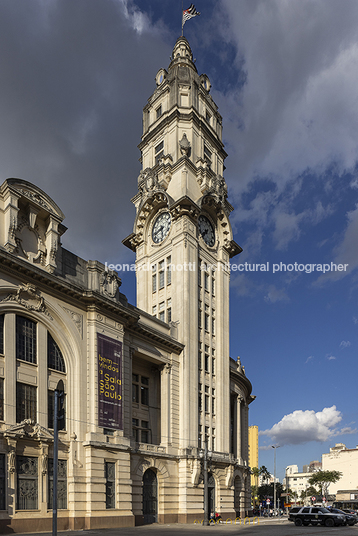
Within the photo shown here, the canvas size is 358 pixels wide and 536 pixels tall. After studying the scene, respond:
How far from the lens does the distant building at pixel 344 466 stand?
165625mm

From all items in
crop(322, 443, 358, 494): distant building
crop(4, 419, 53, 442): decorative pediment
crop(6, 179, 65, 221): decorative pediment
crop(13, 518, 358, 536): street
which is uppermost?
crop(6, 179, 65, 221): decorative pediment

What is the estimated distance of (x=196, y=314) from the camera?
186 feet

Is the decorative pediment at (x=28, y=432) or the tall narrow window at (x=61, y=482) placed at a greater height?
the decorative pediment at (x=28, y=432)

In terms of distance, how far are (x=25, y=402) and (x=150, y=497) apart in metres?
18.8

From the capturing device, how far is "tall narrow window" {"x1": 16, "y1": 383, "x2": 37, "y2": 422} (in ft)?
113

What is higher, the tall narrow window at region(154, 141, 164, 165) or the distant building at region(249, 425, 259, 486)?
the tall narrow window at region(154, 141, 164, 165)

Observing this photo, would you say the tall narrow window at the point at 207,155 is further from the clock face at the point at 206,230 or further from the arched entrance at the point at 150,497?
the arched entrance at the point at 150,497

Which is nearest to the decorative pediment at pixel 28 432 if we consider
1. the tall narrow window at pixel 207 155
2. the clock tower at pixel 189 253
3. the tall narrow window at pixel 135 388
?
the tall narrow window at pixel 135 388

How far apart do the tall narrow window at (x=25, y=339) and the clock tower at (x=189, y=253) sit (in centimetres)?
1932

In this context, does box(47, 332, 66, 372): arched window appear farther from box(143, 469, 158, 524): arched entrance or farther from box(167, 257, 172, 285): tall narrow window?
box(167, 257, 172, 285): tall narrow window

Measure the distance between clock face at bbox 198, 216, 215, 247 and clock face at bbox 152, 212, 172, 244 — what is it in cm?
417

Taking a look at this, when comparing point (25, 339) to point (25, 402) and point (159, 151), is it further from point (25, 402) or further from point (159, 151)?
point (159, 151)

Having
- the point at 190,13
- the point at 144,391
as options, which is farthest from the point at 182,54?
the point at 144,391

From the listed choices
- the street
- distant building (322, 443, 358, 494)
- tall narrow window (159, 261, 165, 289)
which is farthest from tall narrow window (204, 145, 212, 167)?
distant building (322, 443, 358, 494)
